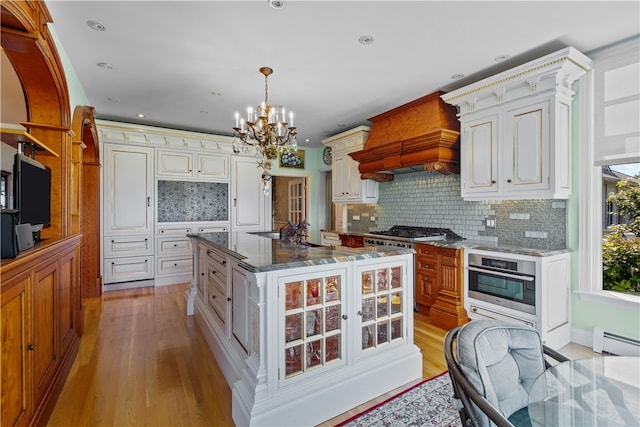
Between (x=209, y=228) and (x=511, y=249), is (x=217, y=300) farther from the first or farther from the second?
(x=209, y=228)

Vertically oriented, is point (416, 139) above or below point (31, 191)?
above

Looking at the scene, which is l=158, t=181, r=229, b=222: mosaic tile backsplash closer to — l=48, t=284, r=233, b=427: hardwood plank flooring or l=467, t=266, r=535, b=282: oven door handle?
l=48, t=284, r=233, b=427: hardwood plank flooring

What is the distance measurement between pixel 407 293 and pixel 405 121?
269 cm

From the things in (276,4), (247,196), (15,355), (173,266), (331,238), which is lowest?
(173,266)

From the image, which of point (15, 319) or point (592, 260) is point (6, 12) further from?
point (592, 260)

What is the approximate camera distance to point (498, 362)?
1157 millimetres

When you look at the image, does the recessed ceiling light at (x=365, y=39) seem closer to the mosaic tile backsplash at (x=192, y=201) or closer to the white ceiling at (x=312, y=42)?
the white ceiling at (x=312, y=42)

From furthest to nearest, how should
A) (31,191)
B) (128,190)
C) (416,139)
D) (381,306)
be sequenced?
(128,190), (416,139), (381,306), (31,191)

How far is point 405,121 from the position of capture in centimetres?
415

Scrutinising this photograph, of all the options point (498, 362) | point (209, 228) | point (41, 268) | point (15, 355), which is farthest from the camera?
point (209, 228)

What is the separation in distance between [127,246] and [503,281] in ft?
17.6

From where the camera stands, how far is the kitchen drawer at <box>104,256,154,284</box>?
15.8 ft

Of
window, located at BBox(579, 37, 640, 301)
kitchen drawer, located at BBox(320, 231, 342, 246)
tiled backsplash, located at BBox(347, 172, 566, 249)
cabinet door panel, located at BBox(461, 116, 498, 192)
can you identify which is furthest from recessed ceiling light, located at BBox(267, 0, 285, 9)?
kitchen drawer, located at BBox(320, 231, 342, 246)

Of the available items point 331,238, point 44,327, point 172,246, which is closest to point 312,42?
point 44,327
